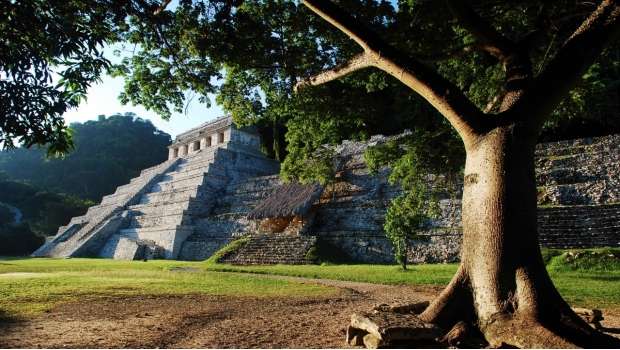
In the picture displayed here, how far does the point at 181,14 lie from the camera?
645cm

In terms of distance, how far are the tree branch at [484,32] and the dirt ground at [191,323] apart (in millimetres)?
2998

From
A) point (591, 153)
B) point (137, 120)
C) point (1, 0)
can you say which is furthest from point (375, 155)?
point (137, 120)

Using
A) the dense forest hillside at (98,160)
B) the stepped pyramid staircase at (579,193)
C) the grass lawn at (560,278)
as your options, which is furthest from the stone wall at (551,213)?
the dense forest hillside at (98,160)

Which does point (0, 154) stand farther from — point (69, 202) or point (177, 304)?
point (177, 304)

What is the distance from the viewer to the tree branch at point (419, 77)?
3693 mm

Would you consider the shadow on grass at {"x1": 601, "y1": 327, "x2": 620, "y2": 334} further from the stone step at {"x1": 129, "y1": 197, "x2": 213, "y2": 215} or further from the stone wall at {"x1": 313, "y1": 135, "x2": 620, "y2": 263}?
the stone step at {"x1": 129, "y1": 197, "x2": 213, "y2": 215}

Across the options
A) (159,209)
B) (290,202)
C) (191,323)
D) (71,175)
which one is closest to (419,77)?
(191,323)

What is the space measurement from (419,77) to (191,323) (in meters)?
3.38

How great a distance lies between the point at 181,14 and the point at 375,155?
4.01m

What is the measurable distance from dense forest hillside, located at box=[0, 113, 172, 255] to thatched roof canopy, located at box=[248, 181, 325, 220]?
19.8m

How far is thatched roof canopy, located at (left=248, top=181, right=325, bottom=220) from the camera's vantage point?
1599cm

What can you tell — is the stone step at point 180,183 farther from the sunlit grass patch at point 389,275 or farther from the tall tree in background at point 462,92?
the tall tree in background at point 462,92

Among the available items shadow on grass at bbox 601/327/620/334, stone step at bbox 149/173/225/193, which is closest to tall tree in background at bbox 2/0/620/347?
shadow on grass at bbox 601/327/620/334

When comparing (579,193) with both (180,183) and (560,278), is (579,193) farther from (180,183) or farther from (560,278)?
(180,183)
